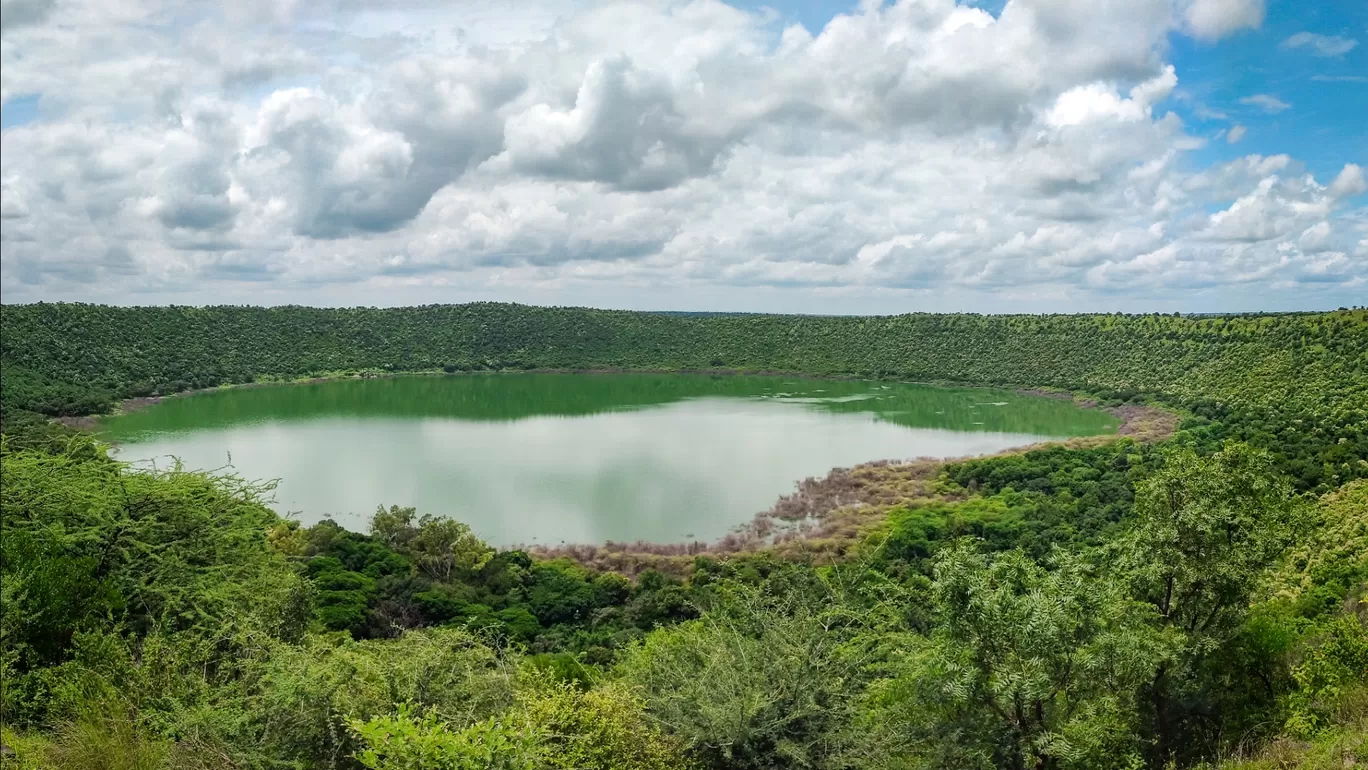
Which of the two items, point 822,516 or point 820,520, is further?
point 822,516

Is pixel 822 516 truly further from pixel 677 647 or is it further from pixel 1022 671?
pixel 1022 671

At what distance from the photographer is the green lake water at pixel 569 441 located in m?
31.6

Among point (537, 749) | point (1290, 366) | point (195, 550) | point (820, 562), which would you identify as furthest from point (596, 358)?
point (537, 749)

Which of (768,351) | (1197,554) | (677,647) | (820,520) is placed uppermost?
(768,351)

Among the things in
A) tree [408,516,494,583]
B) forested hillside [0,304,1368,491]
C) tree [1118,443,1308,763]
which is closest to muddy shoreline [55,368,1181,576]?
tree [408,516,494,583]

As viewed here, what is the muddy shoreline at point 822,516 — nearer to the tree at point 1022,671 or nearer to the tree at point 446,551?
the tree at point 446,551

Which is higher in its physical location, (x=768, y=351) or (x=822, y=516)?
(x=768, y=351)

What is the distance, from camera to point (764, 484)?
1406 inches

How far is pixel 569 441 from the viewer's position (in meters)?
46.5

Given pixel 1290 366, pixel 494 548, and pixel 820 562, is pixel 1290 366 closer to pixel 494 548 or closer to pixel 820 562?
pixel 820 562

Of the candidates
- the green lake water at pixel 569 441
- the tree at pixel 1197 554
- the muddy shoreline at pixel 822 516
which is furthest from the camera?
the green lake water at pixel 569 441

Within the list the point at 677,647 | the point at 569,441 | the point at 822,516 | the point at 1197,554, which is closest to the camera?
the point at 1197,554

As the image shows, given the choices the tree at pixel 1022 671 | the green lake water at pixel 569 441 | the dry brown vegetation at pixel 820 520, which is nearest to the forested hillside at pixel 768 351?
the green lake water at pixel 569 441

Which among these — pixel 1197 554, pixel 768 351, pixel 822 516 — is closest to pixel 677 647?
pixel 1197 554
